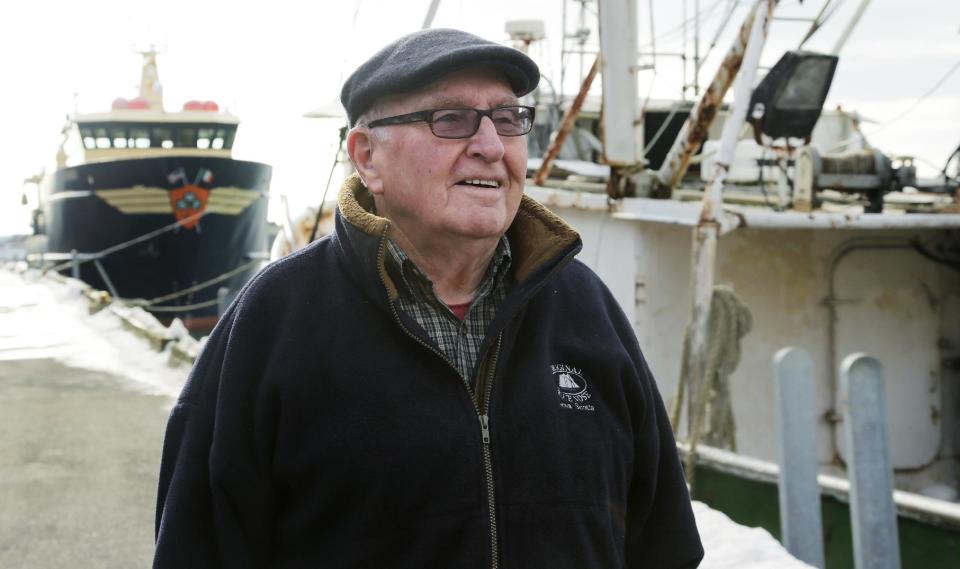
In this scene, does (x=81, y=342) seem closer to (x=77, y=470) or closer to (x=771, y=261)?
(x=77, y=470)

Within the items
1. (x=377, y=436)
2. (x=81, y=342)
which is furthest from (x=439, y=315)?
(x=81, y=342)

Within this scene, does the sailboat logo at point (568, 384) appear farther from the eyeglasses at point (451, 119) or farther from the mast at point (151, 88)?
the mast at point (151, 88)

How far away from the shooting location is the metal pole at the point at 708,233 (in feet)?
24.6

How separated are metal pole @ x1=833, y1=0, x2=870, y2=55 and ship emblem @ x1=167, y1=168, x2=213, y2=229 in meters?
20.6

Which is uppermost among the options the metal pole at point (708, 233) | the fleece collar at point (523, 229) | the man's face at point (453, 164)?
the man's face at point (453, 164)

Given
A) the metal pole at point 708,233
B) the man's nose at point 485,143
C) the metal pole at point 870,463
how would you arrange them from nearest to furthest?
the man's nose at point 485,143 < the metal pole at point 870,463 < the metal pole at point 708,233

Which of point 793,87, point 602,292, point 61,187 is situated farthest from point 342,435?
point 61,187

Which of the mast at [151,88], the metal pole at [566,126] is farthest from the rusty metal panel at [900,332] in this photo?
the mast at [151,88]

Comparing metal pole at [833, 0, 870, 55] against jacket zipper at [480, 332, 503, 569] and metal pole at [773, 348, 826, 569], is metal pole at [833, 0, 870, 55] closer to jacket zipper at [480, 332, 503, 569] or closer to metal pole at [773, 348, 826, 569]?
metal pole at [773, 348, 826, 569]

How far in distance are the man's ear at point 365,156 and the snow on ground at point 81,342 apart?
7.00m

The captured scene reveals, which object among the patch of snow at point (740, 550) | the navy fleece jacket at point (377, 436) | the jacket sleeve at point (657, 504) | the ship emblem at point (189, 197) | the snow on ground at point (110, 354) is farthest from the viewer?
the ship emblem at point (189, 197)

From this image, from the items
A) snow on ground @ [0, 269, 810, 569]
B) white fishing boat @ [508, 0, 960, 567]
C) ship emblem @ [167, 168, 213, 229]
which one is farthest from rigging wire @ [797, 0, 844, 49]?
ship emblem @ [167, 168, 213, 229]

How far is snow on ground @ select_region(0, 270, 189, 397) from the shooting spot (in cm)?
986

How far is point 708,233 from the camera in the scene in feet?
24.7
